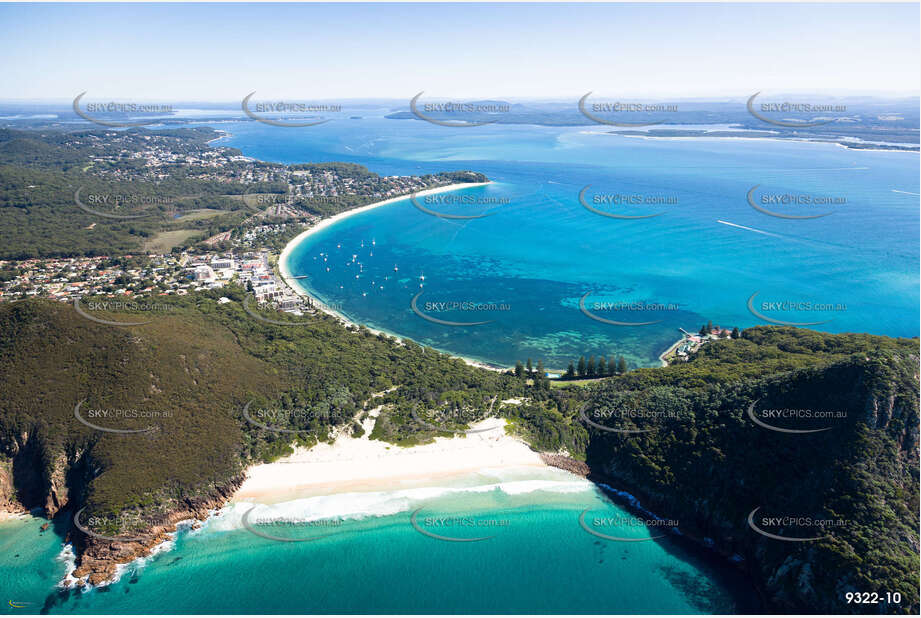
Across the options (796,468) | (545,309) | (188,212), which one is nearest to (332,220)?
(188,212)

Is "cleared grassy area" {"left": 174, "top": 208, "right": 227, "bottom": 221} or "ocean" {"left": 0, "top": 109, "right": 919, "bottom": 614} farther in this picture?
"cleared grassy area" {"left": 174, "top": 208, "right": 227, "bottom": 221}

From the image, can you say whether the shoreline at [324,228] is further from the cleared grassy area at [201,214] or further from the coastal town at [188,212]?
the cleared grassy area at [201,214]

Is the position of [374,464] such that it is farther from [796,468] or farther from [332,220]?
[332,220]

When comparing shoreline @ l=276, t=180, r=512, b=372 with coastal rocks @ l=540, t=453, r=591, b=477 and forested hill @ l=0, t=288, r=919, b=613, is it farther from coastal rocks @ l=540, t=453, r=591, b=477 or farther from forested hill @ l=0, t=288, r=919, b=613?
coastal rocks @ l=540, t=453, r=591, b=477

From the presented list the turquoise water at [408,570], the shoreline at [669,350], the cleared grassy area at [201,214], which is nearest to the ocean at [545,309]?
the turquoise water at [408,570]

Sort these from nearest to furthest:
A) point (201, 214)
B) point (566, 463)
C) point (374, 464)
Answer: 1. point (374, 464)
2. point (566, 463)
3. point (201, 214)

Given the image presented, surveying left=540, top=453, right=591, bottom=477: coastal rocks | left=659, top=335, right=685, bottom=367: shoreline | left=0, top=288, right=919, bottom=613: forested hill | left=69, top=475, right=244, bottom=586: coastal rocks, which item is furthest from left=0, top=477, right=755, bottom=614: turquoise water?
left=659, top=335, right=685, bottom=367: shoreline
